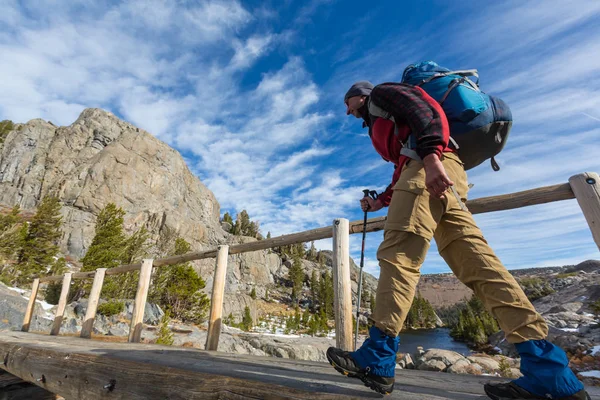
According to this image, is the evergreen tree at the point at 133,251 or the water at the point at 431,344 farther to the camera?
the water at the point at 431,344

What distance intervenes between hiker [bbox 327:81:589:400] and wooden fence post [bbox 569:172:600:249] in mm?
820

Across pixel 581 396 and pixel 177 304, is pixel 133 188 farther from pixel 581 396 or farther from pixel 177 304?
pixel 581 396

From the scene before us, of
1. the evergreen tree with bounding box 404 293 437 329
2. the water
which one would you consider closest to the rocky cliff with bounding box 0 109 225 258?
the water

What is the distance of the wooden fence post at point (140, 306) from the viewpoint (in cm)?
469

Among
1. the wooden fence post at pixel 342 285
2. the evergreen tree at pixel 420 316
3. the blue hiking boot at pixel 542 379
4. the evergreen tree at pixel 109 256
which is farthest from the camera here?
the evergreen tree at pixel 420 316

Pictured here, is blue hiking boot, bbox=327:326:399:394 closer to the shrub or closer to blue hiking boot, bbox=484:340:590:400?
blue hiking boot, bbox=484:340:590:400

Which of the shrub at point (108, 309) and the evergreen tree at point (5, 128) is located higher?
the evergreen tree at point (5, 128)

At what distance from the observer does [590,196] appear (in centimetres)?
179

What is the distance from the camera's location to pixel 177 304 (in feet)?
76.7

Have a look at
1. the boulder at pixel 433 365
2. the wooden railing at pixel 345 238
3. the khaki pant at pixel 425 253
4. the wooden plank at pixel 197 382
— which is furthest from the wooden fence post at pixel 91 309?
the boulder at pixel 433 365

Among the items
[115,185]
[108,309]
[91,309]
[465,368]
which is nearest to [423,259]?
[91,309]

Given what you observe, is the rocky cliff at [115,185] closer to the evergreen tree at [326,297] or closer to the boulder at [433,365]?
the evergreen tree at [326,297]

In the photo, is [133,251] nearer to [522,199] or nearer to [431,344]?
[522,199]

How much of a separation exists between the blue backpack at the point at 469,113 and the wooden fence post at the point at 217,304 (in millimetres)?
3142
